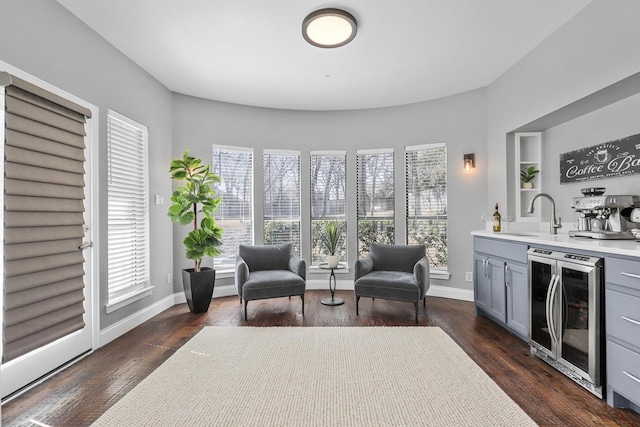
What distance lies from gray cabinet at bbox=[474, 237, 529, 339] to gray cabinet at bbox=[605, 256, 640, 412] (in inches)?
29.6

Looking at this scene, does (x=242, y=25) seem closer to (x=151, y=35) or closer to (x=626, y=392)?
(x=151, y=35)

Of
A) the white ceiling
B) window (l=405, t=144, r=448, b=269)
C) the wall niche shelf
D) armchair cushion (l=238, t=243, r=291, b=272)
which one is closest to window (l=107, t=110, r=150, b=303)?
the white ceiling

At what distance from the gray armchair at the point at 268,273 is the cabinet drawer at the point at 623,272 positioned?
9.02ft

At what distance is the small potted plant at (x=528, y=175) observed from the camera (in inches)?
144

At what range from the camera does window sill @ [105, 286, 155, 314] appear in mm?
3065

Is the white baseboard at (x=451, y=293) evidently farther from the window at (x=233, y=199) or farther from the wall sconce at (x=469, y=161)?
the window at (x=233, y=199)

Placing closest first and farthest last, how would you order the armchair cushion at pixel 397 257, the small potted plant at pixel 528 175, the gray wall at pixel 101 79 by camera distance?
the gray wall at pixel 101 79, the small potted plant at pixel 528 175, the armchair cushion at pixel 397 257

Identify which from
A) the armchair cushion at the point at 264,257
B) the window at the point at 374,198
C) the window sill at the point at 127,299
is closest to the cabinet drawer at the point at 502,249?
the window at the point at 374,198

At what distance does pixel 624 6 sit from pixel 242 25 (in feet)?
9.49

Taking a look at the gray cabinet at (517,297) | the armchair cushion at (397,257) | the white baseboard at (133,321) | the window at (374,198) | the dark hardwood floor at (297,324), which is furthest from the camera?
the window at (374,198)

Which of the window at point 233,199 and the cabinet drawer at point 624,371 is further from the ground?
the window at point 233,199

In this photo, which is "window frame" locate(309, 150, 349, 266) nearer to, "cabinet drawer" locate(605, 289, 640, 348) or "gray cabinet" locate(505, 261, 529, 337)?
"gray cabinet" locate(505, 261, 529, 337)

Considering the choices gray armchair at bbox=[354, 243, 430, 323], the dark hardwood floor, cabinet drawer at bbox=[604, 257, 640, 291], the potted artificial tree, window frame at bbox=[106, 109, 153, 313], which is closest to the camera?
cabinet drawer at bbox=[604, 257, 640, 291]

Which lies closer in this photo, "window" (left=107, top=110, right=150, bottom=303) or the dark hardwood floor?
the dark hardwood floor
